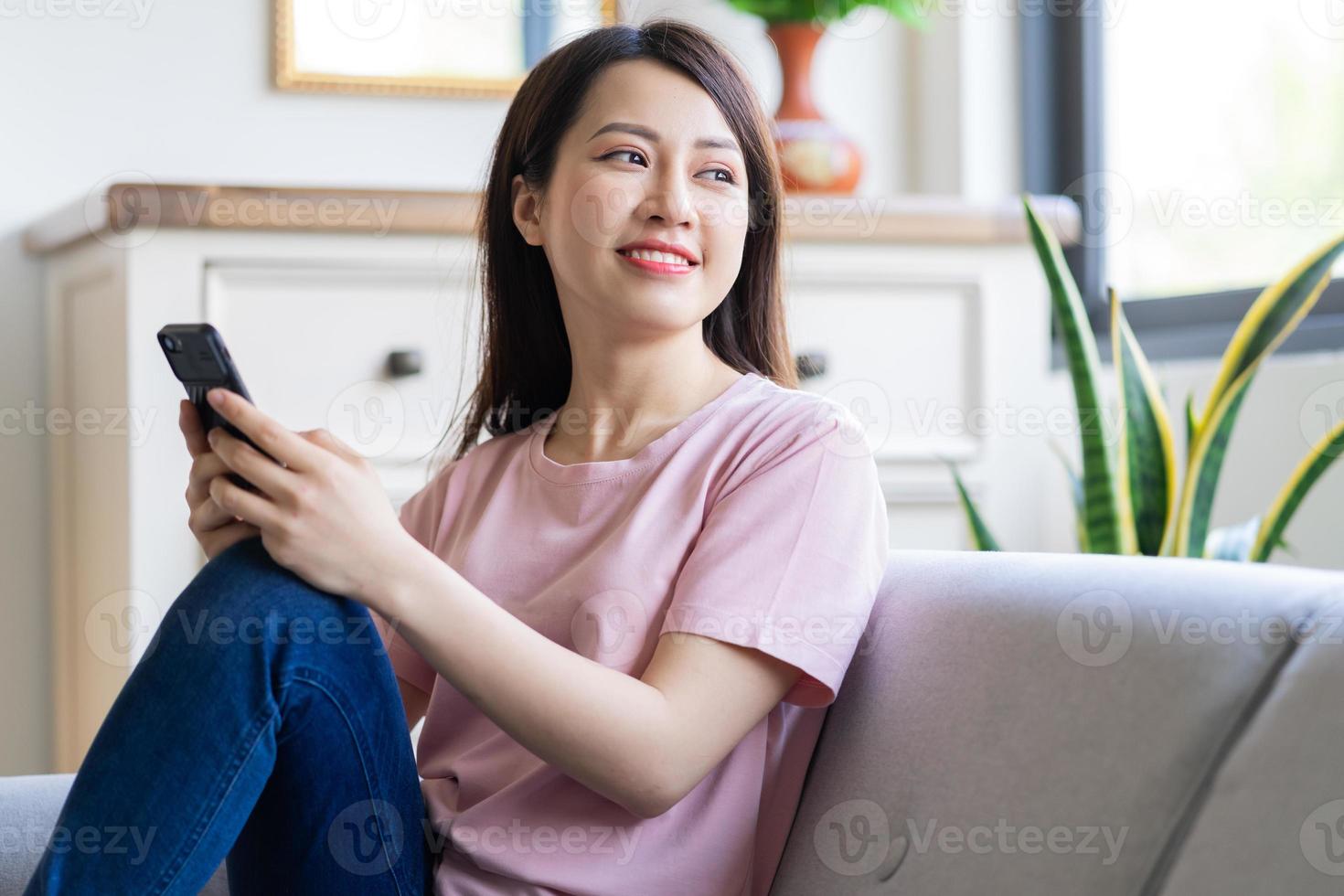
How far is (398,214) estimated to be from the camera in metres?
1.74

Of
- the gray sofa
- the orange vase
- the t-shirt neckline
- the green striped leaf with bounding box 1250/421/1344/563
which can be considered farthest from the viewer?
the orange vase

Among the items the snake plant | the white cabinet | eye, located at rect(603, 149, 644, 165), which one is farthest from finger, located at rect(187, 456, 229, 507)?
the snake plant

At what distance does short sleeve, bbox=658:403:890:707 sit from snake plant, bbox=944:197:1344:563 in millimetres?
726

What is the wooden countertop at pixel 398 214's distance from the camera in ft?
5.46

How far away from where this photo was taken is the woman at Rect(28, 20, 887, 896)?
33.5 inches

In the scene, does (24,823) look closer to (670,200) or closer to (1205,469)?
(670,200)

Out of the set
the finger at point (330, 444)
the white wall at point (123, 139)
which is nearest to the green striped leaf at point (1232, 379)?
the finger at point (330, 444)

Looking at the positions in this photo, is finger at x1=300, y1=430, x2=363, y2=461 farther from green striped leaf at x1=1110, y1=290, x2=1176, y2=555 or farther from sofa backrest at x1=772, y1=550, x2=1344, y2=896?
green striped leaf at x1=1110, y1=290, x2=1176, y2=555

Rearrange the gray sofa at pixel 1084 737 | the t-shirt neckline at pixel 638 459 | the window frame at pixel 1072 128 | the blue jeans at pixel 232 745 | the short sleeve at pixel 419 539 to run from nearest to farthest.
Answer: the gray sofa at pixel 1084 737 → the blue jeans at pixel 232 745 → the t-shirt neckline at pixel 638 459 → the short sleeve at pixel 419 539 → the window frame at pixel 1072 128

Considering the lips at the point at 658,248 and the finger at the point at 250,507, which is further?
the lips at the point at 658,248

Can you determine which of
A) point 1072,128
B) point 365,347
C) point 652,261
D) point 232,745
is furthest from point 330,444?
point 1072,128

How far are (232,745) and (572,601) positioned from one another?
0.26 m

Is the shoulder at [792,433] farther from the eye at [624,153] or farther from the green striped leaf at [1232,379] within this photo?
the green striped leaf at [1232,379]

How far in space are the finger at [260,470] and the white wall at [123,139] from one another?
3.93ft
